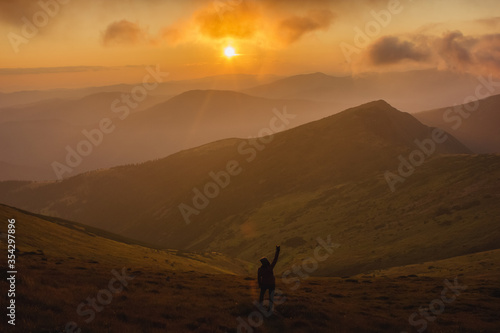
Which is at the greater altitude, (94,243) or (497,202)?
(497,202)

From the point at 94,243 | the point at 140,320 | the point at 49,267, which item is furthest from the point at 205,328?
the point at 94,243

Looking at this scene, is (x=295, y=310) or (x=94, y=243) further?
(x=94, y=243)

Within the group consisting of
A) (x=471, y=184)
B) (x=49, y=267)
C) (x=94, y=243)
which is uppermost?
(x=471, y=184)

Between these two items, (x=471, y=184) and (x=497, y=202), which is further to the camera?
(x=471, y=184)

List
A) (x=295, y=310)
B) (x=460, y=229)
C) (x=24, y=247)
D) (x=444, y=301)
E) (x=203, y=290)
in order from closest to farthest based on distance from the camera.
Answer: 1. (x=295, y=310)
2. (x=203, y=290)
3. (x=444, y=301)
4. (x=24, y=247)
5. (x=460, y=229)

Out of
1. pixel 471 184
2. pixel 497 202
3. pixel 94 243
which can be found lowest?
pixel 94 243

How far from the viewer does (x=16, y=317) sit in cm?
1777

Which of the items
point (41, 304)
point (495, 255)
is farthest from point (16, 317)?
point (495, 255)

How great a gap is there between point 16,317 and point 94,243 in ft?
189

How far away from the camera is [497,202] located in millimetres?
124062

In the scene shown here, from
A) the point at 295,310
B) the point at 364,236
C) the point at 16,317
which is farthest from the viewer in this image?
the point at 364,236

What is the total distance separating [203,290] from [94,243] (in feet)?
154

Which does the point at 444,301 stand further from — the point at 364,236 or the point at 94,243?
the point at 364,236

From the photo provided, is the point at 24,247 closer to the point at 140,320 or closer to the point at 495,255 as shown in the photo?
the point at 140,320
